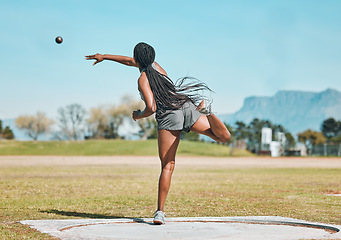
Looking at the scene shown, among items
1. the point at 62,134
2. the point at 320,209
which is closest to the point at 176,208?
the point at 320,209

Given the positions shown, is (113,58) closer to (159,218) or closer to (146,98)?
(146,98)

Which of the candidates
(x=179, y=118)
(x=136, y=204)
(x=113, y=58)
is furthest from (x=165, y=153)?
(x=136, y=204)

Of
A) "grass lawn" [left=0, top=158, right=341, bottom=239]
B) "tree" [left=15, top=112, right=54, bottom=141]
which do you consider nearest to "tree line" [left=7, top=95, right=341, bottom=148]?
"tree" [left=15, top=112, right=54, bottom=141]

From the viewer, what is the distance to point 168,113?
669 centimetres

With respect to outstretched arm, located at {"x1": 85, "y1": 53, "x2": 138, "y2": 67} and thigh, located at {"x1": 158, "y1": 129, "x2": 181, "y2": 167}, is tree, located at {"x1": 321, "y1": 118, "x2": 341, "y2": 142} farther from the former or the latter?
thigh, located at {"x1": 158, "y1": 129, "x2": 181, "y2": 167}

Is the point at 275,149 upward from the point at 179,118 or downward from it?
downward

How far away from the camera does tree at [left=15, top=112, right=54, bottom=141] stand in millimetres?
128250

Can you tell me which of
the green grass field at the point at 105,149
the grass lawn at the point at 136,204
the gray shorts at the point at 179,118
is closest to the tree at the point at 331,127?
the green grass field at the point at 105,149

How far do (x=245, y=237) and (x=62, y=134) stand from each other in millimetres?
98462

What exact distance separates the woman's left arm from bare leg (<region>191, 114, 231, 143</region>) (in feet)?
2.17

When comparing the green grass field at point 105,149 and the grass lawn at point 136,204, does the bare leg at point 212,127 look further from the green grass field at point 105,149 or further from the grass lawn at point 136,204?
the green grass field at point 105,149

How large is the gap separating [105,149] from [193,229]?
207 feet

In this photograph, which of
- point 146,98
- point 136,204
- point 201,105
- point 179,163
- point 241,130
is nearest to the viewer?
point 146,98

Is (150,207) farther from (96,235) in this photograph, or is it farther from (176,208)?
(96,235)
